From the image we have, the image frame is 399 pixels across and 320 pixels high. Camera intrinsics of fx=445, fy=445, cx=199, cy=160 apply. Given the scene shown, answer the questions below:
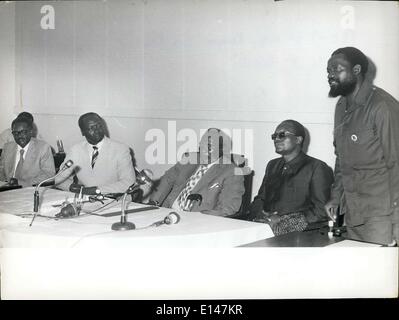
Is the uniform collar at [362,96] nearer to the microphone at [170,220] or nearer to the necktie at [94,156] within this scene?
the microphone at [170,220]

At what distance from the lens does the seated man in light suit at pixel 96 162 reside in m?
3.50

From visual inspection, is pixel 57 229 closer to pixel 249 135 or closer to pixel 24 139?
pixel 24 139

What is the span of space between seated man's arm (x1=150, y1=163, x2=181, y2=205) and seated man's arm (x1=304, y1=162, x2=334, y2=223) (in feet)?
3.81

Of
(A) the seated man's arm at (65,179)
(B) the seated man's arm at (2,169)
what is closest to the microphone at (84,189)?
(A) the seated man's arm at (65,179)

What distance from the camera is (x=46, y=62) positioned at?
4.66 m

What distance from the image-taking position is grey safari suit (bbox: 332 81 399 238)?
2420mm

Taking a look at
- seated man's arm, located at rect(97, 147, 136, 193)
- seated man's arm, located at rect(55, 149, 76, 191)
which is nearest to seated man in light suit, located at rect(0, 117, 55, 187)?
seated man's arm, located at rect(55, 149, 76, 191)

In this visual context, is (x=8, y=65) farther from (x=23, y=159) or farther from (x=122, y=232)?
(x=122, y=232)

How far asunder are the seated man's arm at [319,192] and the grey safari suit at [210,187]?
51 cm

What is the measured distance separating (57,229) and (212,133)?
153 cm

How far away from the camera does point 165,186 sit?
141 inches

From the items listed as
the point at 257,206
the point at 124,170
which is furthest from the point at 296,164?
the point at 124,170

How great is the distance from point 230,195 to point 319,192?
2.05ft
